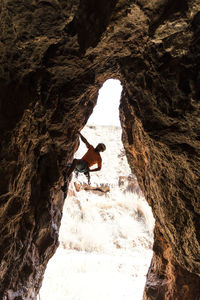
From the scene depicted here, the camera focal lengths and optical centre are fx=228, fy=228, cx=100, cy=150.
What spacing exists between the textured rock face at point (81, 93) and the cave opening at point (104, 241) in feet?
26.0

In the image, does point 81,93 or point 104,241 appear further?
point 104,241

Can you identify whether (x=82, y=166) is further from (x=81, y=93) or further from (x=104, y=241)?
(x=104, y=241)

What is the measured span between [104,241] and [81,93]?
14.8 m

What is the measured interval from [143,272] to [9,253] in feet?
41.1

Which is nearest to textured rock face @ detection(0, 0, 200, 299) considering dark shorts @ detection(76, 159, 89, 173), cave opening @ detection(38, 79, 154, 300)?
dark shorts @ detection(76, 159, 89, 173)

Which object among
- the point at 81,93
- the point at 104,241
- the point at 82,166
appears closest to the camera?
the point at 81,93

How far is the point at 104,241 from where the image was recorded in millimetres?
17672

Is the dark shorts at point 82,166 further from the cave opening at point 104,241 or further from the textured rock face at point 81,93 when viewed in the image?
the cave opening at point 104,241

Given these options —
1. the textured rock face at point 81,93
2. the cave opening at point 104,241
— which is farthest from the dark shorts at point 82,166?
the cave opening at point 104,241

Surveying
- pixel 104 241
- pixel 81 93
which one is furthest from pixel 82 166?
pixel 104 241

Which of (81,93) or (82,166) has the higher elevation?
(81,93)

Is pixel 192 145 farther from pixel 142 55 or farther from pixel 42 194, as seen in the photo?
pixel 42 194

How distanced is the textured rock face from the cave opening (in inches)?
312

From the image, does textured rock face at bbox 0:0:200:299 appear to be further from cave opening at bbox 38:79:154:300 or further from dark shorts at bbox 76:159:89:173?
cave opening at bbox 38:79:154:300
